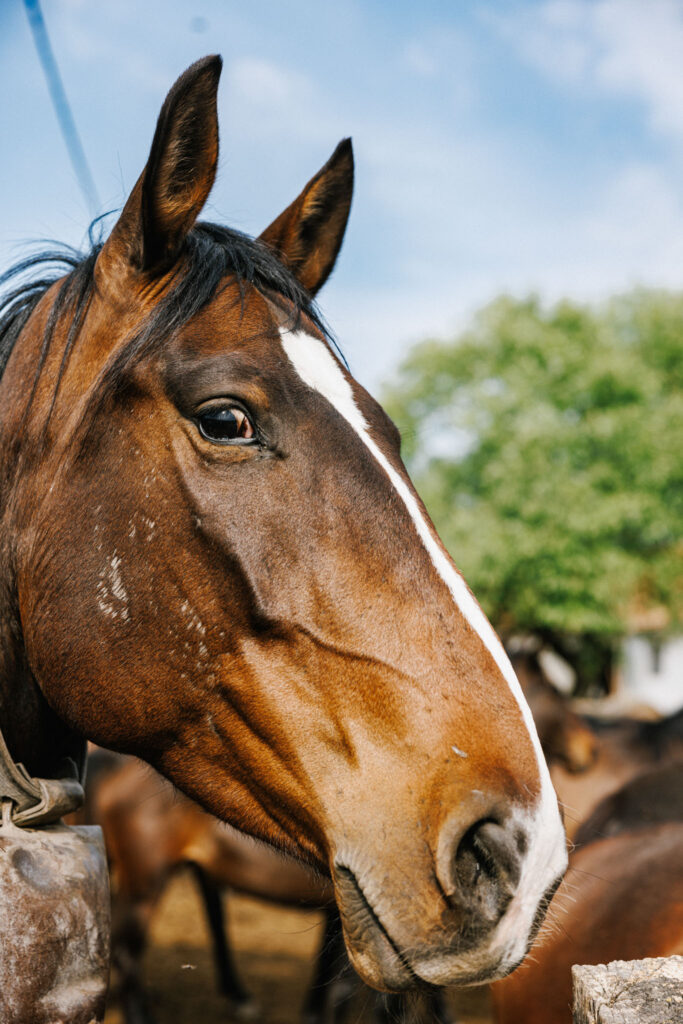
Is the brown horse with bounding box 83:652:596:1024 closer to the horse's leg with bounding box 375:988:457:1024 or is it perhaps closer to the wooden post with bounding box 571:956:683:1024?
the horse's leg with bounding box 375:988:457:1024

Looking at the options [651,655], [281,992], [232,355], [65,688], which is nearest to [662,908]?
[65,688]

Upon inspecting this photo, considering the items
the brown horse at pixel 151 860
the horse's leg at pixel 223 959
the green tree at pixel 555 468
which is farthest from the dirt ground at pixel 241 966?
the green tree at pixel 555 468

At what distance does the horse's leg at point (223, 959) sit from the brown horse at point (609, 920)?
3610 millimetres

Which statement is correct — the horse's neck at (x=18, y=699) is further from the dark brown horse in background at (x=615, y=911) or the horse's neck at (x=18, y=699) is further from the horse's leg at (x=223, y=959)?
the horse's leg at (x=223, y=959)

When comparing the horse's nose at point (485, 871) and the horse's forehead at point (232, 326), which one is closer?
the horse's nose at point (485, 871)

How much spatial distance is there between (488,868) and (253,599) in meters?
0.61

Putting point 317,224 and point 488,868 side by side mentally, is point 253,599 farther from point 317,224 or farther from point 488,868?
point 317,224

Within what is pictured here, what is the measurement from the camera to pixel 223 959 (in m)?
6.38

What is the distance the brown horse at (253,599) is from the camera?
4.35ft

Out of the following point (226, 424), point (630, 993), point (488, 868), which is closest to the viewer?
point (630, 993)

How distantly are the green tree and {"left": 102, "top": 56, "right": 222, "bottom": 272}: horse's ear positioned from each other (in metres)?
15.7

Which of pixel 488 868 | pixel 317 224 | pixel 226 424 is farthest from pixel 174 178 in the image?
pixel 488 868

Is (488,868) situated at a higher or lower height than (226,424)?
lower

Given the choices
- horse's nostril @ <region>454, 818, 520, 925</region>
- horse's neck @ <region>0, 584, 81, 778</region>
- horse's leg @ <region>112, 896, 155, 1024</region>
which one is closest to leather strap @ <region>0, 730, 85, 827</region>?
horse's neck @ <region>0, 584, 81, 778</region>
